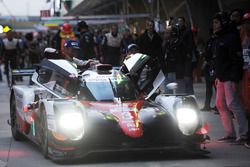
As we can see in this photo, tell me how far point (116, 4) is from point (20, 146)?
30651mm

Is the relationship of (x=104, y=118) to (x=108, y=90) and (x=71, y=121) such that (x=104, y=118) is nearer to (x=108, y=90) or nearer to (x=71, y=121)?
(x=71, y=121)

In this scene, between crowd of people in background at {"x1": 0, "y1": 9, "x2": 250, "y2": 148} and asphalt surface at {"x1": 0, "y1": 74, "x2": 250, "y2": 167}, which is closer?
asphalt surface at {"x1": 0, "y1": 74, "x2": 250, "y2": 167}

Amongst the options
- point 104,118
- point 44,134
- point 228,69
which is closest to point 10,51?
point 228,69

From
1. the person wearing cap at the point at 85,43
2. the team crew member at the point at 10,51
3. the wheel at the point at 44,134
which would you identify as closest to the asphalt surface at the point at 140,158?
the wheel at the point at 44,134

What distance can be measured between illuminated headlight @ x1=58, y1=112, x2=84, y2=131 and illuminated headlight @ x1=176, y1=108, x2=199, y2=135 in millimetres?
1266

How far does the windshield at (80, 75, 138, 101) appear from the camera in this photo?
33.0 feet

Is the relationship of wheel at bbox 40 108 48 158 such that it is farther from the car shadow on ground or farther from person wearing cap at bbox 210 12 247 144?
person wearing cap at bbox 210 12 247 144

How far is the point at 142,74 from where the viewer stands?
37.2 ft

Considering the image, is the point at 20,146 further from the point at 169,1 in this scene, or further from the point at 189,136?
the point at 169,1

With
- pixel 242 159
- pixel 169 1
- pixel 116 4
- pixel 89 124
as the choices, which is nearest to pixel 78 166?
pixel 89 124

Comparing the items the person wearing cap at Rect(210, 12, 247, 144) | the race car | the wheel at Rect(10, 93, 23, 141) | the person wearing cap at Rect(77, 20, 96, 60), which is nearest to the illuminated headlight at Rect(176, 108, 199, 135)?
the race car

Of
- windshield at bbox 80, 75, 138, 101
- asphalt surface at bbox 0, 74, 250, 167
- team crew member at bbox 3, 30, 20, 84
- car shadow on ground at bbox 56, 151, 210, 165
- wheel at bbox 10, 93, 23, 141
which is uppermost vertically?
team crew member at bbox 3, 30, 20, 84

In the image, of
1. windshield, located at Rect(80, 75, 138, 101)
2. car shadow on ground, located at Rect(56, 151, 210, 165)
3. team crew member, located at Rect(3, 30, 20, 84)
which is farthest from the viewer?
team crew member, located at Rect(3, 30, 20, 84)

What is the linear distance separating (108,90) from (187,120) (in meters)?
1.22
